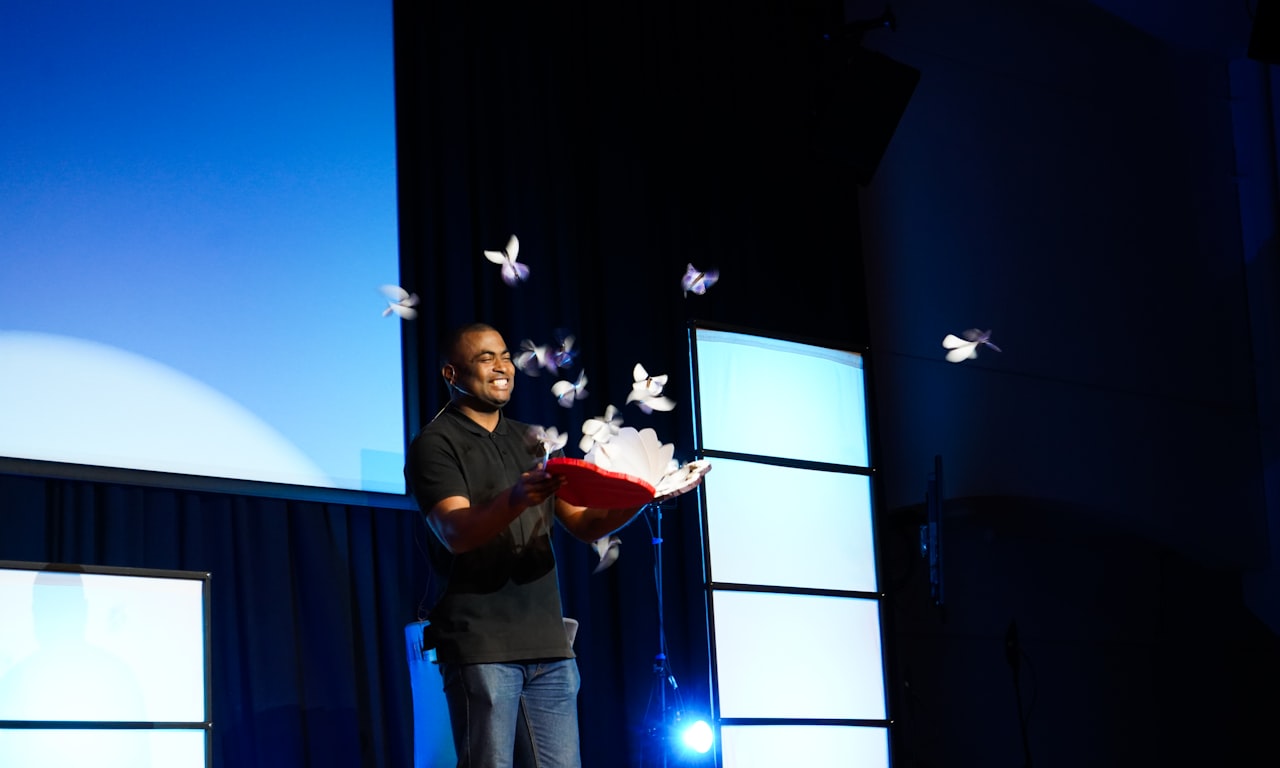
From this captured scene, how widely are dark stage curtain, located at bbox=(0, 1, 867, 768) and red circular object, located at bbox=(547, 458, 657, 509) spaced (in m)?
1.65

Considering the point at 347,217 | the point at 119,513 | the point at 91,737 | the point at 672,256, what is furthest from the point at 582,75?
the point at 91,737

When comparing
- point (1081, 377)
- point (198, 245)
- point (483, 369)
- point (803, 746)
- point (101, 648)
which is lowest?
point (803, 746)

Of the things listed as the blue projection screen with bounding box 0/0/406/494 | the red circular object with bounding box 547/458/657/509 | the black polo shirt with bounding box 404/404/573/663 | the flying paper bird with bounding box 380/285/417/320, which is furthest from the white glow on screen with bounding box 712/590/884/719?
the red circular object with bounding box 547/458/657/509

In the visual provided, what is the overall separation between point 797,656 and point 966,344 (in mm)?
1939

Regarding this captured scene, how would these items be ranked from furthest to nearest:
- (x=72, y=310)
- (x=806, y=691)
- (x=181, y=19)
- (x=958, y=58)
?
(x=958, y=58) < (x=806, y=691) < (x=181, y=19) < (x=72, y=310)

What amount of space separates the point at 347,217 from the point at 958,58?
344 cm

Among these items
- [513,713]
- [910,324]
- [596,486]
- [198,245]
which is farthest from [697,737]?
[910,324]

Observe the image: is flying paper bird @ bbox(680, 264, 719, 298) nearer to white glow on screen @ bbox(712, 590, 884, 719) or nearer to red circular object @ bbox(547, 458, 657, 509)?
white glow on screen @ bbox(712, 590, 884, 719)

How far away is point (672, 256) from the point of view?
5121 millimetres

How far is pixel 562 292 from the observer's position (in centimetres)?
467

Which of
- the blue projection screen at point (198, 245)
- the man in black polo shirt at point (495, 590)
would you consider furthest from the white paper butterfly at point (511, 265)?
the man in black polo shirt at point (495, 590)

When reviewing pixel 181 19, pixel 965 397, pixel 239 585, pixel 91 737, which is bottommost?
pixel 91 737

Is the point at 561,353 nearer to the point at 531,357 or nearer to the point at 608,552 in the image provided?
the point at 531,357

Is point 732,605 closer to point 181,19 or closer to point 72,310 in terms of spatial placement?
point 72,310
